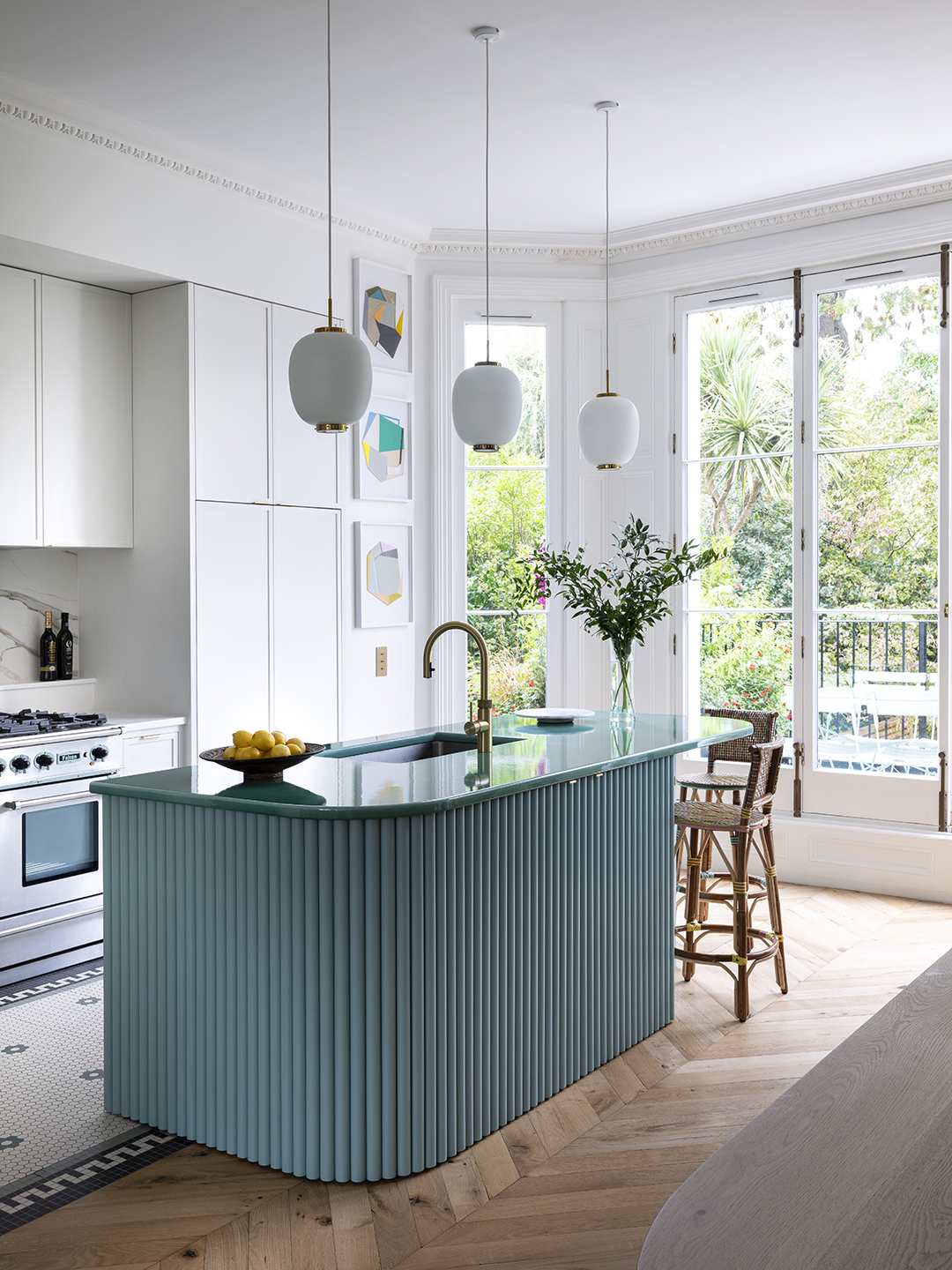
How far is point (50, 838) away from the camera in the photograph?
13.6 ft

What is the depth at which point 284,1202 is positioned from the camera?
251 cm

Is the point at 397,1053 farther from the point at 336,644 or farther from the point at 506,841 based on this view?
the point at 336,644

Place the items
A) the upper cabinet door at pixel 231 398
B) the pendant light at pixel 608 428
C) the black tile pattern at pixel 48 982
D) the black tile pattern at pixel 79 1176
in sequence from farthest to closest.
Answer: the upper cabinet door at pixel 231 398
the pendant light at pixel 608 428
the black tile pattern at pixel 48 982
the black tile pattern at pixel 79 1176

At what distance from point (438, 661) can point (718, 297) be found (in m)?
2.44

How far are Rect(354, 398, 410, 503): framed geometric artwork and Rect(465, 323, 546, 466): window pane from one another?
52 centimetres

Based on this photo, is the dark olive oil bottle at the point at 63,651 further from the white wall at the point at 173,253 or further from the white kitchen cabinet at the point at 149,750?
the white kitchen cabinet at the point at 149,750

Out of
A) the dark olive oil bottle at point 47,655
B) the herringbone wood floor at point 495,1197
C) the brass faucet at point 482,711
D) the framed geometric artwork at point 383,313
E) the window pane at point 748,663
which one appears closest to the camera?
the herringbone wood floor at point 495,1197

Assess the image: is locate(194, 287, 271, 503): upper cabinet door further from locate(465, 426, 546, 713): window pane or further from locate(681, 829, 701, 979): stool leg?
locate(681, 829, 701, 979): stool leg

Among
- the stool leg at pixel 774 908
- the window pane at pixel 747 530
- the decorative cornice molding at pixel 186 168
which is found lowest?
the stool leg at pixel 774 908

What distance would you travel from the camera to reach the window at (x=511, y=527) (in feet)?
19.5

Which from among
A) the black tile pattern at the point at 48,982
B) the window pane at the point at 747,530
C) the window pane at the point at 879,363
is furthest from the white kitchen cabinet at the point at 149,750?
the window pane at the point at 879,363

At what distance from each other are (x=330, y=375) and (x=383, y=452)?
2588mm

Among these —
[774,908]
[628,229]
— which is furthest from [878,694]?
[628,229]

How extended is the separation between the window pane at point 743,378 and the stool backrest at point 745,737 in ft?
5.34
